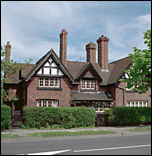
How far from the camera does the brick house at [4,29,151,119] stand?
25953 mm

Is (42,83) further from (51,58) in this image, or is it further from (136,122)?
(136,122)

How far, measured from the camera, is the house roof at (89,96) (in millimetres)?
27297

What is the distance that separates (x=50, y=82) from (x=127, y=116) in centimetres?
958

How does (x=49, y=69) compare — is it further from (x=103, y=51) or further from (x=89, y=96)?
(x=103, y=51)

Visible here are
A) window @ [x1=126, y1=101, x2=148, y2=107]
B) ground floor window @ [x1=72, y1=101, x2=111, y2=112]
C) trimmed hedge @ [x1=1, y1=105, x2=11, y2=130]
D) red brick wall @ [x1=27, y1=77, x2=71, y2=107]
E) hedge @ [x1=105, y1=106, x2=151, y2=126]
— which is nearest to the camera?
trimmed hedge @ [x1=1, y1=105, x2=11, y2=130]

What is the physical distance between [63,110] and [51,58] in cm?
812

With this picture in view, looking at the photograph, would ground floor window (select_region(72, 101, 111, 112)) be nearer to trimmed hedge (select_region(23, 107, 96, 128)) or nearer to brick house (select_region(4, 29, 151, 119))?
brick house (select_region(4, 29, 151, 119))

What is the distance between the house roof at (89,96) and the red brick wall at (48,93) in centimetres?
102

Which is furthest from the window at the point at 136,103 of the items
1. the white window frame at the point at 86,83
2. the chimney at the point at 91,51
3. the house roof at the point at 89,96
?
the chimney at the point at 91,51

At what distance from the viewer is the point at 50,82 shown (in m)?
26.6

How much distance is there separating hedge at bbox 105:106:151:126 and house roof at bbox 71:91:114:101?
5.34m

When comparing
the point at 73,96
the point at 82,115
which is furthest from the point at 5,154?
the point at 73,96

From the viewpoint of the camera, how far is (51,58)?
86.8ft

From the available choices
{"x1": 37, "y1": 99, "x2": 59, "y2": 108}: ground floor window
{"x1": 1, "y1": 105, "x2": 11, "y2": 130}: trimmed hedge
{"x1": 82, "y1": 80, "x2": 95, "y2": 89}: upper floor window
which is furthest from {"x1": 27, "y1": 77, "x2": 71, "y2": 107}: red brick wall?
{"x1": 1, "y1": 105, "x2": 11, "y2": 130}: trimmed hedge
